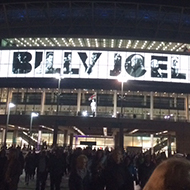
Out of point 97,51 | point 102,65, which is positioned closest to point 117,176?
point 102,65

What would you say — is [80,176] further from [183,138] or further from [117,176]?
[183,138]

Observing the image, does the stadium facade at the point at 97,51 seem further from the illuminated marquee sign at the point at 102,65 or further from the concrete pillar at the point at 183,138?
the concrete pillar at the point at 183,138

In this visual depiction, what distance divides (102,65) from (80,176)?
147ft

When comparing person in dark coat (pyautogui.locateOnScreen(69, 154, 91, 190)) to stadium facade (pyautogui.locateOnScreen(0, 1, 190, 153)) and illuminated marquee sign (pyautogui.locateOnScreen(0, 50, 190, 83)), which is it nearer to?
stadium facade (pyautogui.locateOnScreen(0, 1, 190, 153))

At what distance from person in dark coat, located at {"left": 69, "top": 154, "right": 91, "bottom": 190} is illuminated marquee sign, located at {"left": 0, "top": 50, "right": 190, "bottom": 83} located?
43417 mm

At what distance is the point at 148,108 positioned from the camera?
5953 cm

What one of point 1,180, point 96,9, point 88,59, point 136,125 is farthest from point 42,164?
point 96,9

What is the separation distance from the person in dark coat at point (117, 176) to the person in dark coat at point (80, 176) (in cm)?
47

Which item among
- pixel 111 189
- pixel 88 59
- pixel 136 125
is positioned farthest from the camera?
pixel 88 59

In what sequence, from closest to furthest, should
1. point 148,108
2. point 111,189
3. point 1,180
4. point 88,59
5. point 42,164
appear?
point 111,189 < point 1,180 < point 42,164 < point 88,59 < point 148,108

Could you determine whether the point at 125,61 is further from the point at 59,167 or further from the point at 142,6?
the point at 59,167

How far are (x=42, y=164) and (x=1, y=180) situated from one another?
10.4 ft

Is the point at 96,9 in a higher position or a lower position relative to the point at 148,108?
higher

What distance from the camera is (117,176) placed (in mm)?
6488
